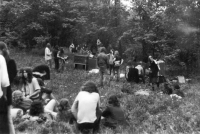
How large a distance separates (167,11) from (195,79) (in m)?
5.15

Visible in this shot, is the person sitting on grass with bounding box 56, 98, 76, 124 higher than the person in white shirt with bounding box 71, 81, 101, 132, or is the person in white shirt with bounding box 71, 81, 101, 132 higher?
the person in white shirt with bounding box 71, 81, 101, 132

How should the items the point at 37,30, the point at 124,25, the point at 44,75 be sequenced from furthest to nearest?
the point at 37,30, the point at 124,25, the point at 44,75

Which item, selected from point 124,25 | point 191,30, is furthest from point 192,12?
point 124,25

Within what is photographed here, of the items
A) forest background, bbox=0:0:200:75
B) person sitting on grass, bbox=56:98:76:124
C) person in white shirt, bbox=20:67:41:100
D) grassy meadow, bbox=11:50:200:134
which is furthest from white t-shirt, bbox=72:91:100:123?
forest background, bbox=0:0:200:75

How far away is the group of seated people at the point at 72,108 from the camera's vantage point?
6.46 m

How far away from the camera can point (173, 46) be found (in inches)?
781

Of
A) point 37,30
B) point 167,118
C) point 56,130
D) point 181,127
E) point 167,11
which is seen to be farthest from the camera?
point 37,30

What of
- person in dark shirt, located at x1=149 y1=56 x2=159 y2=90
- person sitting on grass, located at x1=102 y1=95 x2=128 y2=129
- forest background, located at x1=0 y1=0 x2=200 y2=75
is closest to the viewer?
person sitting on grass, located at x1=102 y1=95 x2=128 y2=129

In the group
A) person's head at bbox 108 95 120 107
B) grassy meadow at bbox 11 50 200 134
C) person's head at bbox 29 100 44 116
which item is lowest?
grassy meadow at bbox 11 50 200 134

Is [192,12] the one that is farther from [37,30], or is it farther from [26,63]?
[37,30]

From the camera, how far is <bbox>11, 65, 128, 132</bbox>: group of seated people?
6.46 meters

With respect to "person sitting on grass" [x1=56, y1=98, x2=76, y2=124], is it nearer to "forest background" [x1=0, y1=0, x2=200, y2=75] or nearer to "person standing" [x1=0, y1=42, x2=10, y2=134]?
"person standing" [x1=0, y1=42, x2=10, y2=134]

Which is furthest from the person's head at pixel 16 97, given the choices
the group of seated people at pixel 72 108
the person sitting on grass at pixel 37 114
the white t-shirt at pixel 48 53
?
the white t-shirt at pixel 48 53

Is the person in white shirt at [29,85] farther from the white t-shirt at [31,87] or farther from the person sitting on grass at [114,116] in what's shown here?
the person sitting on grass at [114,116]
